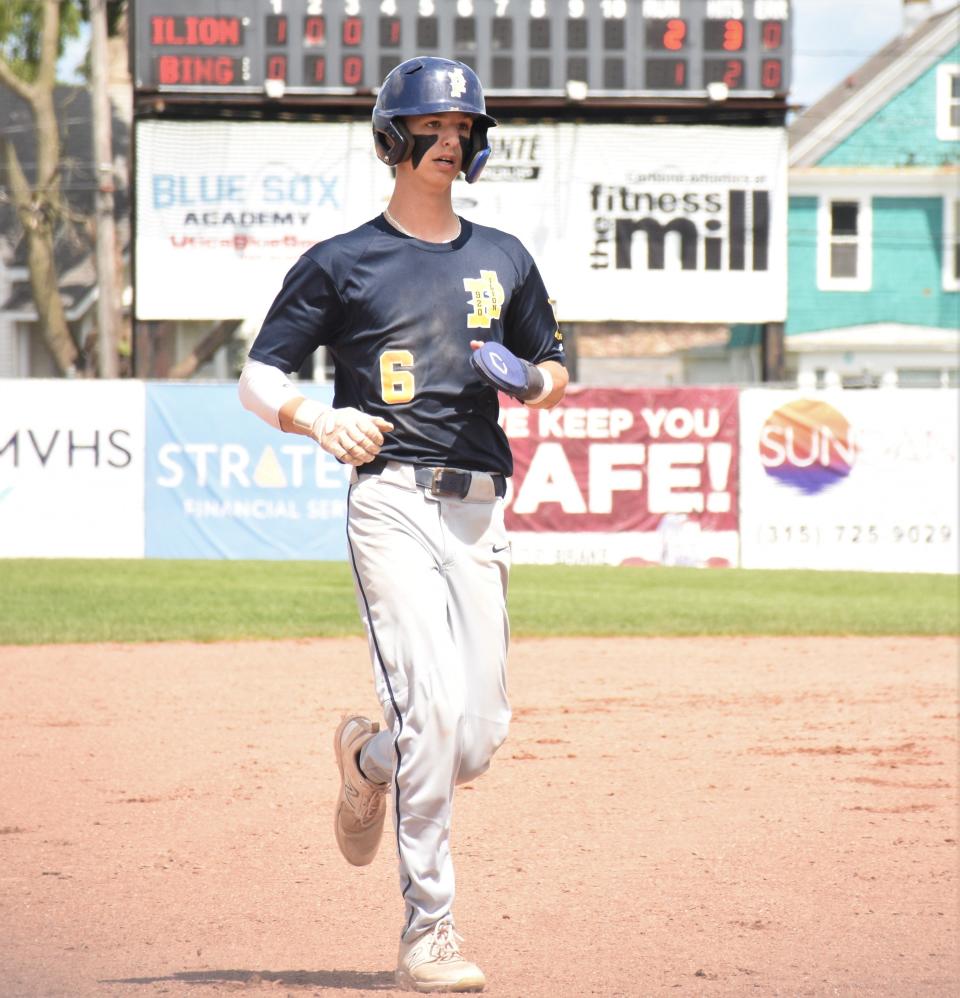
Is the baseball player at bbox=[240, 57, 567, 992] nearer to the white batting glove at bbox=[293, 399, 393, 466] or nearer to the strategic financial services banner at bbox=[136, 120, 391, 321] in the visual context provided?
the white batting glove at bbox=[293, 399, 393, 466]

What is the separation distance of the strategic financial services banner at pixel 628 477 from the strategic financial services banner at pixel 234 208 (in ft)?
20.3

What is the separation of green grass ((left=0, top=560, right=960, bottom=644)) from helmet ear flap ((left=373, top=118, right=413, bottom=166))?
7.99m

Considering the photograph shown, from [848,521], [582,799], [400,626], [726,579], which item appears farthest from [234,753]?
[848,521]

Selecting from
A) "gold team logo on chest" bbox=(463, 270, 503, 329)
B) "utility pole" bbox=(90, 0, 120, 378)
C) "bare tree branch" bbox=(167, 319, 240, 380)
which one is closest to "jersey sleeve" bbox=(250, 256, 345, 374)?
"gold team logo on chest" bbox=(463, 270, 503, 329)

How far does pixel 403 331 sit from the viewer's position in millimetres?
4020

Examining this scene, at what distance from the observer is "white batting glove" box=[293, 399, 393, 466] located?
3.86m

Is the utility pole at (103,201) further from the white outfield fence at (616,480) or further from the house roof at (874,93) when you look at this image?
the house roof at (874,93)

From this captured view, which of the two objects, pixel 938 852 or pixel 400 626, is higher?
pixel 400 626

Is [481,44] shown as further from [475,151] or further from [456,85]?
[456,85]

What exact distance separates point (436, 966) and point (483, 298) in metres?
1.59

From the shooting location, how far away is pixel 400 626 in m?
3.95

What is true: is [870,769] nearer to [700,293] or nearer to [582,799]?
[582,799]

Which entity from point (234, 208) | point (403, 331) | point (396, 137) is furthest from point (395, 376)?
point (234, 208)

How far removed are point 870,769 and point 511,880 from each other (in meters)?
2.60
